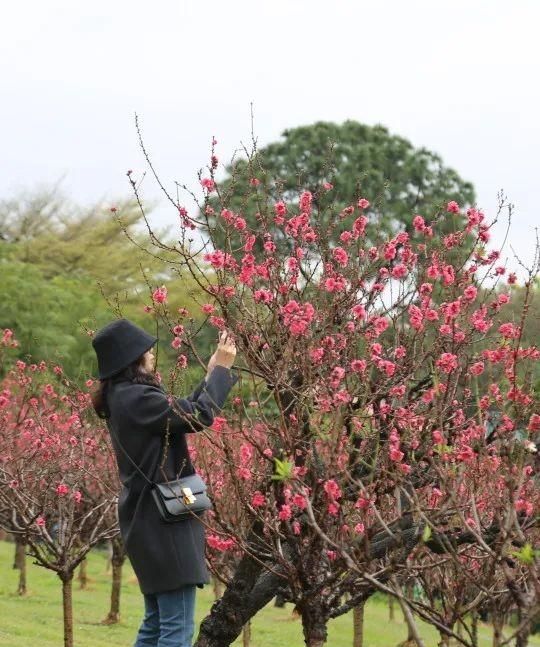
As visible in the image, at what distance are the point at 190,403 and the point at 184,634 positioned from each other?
0.96 metres

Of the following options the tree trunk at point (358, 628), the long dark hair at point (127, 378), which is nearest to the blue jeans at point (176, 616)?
the long dark hair at point (127, 378)

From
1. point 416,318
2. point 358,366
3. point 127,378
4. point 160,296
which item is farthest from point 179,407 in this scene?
point 416,318

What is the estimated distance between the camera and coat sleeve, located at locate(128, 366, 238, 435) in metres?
4.84

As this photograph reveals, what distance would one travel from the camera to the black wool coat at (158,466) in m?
4.84

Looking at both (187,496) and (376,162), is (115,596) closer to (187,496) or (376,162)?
(187,496)

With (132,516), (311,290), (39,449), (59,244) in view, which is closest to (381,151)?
(59,244)

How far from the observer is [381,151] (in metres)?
33.5

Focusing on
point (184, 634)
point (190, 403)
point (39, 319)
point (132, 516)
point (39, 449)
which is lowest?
point (184, 634)

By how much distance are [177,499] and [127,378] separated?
591mm

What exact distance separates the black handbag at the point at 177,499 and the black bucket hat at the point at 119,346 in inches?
16.5

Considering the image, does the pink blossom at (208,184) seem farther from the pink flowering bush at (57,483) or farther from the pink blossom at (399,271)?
the pink flowering bush at (57,483)

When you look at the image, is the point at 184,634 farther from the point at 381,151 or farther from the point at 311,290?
the point at 381,151

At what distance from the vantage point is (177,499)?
4.84 metres

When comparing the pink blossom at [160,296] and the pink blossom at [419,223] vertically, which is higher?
the pink blossom at [419,223]
